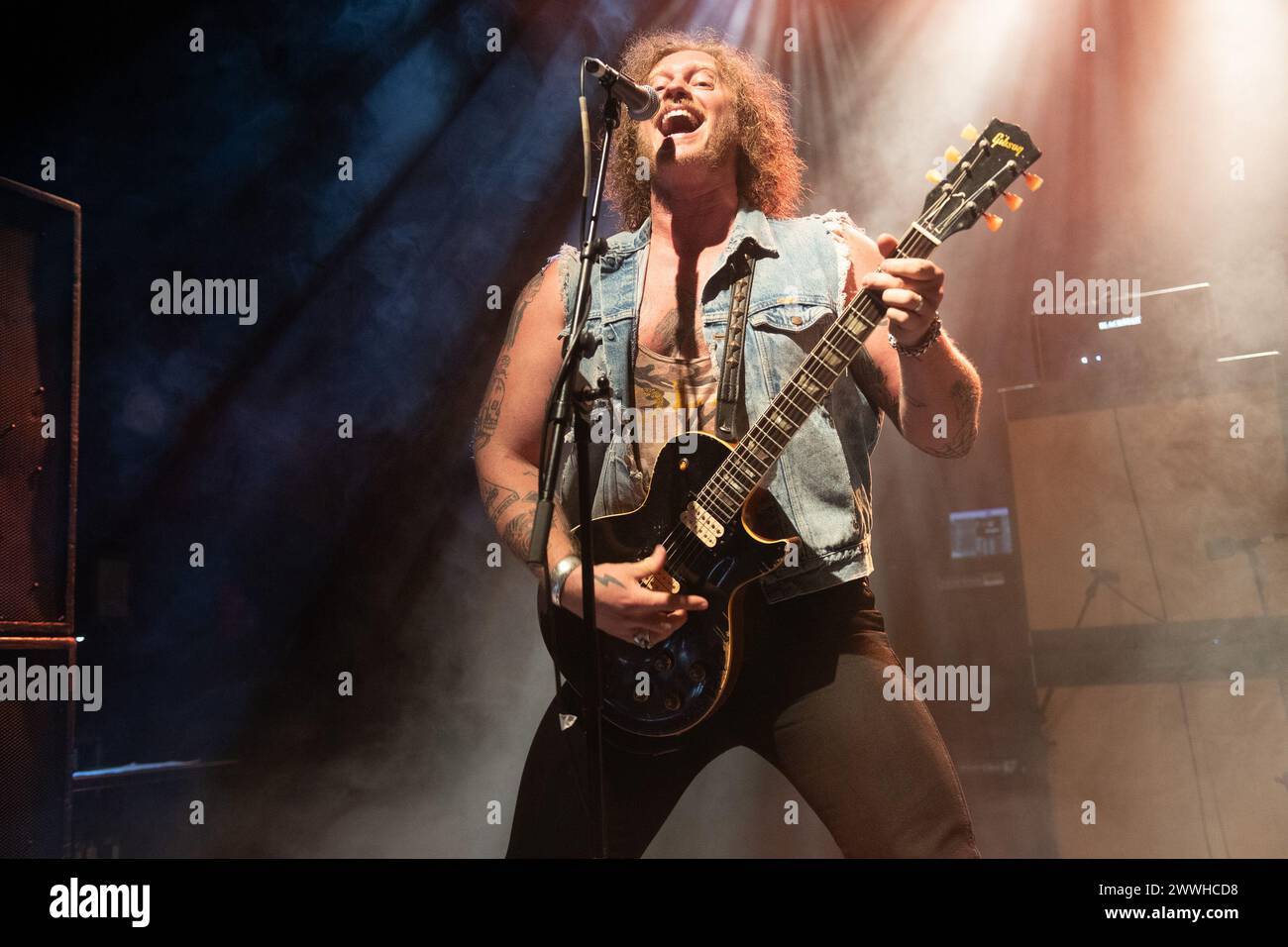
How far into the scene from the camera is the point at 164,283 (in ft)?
13.5

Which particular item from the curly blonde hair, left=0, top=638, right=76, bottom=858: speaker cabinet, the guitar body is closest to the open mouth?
the curly blonde hair

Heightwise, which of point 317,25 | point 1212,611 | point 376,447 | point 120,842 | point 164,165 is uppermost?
point 317,25

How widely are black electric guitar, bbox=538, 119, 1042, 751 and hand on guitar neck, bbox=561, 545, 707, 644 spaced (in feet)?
0.06

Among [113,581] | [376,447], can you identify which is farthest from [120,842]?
[376,447]

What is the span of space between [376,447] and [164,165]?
1349mm

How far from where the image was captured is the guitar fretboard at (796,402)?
242 centimetres

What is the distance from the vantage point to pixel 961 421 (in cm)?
254

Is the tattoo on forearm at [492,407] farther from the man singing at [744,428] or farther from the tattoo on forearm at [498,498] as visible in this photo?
the tattoo on forearm at [498,498]

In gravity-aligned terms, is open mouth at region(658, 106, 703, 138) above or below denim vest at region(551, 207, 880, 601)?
above

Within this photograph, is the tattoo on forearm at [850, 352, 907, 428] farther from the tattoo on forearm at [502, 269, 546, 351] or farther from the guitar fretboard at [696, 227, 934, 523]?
the tattoo on forearm at [502, 269, 546, 351]

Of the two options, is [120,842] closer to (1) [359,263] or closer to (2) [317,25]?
(1) [359,263]

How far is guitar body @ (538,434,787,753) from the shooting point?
2.37m

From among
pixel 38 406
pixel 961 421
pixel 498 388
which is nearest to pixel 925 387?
pixel 961 421
